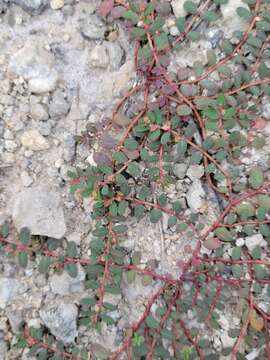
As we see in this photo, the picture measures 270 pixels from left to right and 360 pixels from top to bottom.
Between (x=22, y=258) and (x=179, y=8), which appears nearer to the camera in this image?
(x=22, y=258)

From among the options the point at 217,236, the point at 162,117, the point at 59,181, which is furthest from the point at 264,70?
the point at 59,181

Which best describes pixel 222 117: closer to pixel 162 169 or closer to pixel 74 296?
pixel 162 169

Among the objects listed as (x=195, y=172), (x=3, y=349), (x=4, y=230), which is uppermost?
(x=195, y=172)

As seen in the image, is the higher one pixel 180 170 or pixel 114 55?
pixel 114 55

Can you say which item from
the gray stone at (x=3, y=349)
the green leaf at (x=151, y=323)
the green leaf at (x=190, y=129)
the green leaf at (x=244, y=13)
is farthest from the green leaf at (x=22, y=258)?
the green leaf at (x=244, y=13)

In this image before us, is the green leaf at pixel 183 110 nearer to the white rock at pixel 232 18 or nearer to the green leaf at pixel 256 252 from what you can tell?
the white rock at pixel 232 18

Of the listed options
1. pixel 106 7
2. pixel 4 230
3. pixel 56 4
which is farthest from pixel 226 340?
pixel 56 4

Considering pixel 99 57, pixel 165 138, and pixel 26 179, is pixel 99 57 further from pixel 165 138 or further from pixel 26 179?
pixel 26 179
